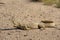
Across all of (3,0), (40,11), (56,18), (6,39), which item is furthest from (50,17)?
(3,0)

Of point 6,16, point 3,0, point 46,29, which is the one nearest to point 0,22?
point 6,16

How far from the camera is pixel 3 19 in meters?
9.44

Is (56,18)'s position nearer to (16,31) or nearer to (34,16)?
(34,16)

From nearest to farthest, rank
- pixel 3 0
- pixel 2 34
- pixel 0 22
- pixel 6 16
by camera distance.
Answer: pixel 2 34
pixel 0 22
pixel 6 16
pixel 3 0

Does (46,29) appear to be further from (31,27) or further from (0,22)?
(0,22)

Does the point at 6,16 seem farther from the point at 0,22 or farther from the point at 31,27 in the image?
the point at 31,27

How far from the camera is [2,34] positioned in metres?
7.27

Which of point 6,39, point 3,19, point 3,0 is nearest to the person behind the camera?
point 6,39

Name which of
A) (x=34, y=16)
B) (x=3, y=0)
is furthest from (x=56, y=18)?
(x=3, y=0)

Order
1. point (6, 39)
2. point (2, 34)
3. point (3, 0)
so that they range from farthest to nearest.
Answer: point (3, 0) → point (2, 34) → point (6, 39)

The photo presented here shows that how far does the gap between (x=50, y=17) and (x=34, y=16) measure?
2.21 ft

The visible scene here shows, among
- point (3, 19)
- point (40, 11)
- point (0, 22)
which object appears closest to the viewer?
point (0, 22)

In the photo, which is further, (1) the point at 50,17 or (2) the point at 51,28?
(1) the point at 50,17

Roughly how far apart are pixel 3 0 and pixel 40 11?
4393 mm
